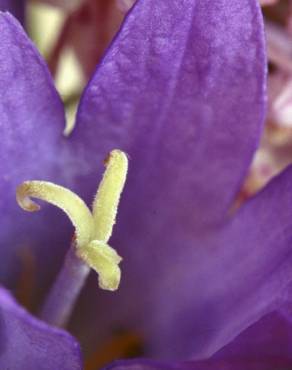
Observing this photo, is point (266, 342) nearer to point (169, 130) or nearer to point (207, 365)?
point (207, 365)

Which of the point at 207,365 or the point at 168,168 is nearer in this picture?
the point at 207,365

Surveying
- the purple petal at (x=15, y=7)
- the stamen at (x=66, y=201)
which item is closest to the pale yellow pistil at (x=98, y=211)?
the stamen at (x=66, y=201)

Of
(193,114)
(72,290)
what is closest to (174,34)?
(193,114)

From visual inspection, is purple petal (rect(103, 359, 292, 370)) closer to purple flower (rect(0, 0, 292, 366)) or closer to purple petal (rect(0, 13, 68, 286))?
purple flower (rect(0, 0, 292, 366))

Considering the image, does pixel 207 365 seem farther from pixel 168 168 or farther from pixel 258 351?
pixel 168 168

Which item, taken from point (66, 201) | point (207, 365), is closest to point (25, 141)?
point (66, 201)

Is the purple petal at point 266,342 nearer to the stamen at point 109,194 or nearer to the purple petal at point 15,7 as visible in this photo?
the stamen at point 109,194
